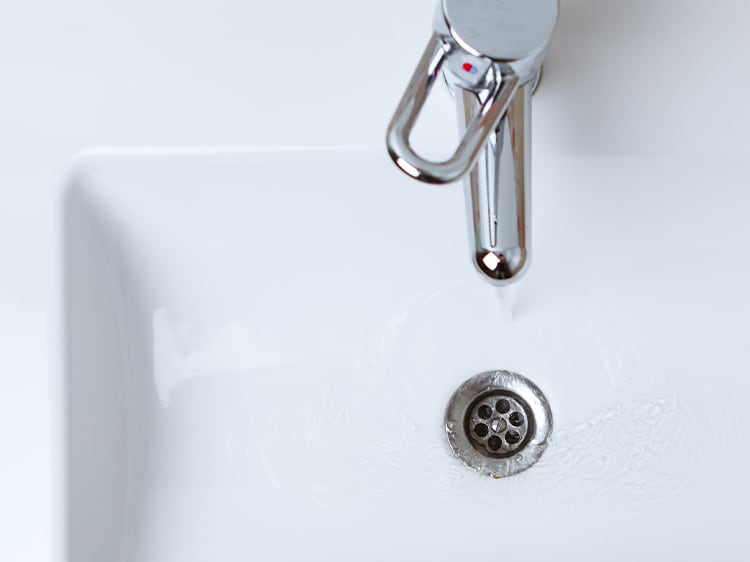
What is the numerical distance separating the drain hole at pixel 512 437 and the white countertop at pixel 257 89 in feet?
0.61

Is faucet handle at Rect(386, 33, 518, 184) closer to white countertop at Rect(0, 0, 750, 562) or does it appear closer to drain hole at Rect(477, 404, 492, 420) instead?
white countertop at Rect(0, 0, 750, 562)

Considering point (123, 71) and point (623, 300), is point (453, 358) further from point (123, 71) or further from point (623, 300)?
point (123, 71)

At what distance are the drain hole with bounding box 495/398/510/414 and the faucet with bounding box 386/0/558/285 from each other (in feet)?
0.45

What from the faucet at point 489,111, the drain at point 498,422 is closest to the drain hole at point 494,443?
the drain at point 498,422

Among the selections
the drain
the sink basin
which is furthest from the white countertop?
the drain

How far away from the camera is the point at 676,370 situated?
0.56m

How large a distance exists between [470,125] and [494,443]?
0.25 meters

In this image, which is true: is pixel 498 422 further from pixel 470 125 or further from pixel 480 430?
pixel 470 125

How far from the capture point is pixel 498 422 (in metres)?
0.60

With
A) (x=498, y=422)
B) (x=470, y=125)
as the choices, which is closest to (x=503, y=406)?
(x=498, y=422)

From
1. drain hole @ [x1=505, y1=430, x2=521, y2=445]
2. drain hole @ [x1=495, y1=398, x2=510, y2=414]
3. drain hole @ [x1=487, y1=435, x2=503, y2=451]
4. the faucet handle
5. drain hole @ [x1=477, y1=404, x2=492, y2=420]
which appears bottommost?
drain hole @ [x1=487, y1=435, x2=503, y2=451]

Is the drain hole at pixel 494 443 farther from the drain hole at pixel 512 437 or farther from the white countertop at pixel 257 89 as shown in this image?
the white countertop at pixel 257 89

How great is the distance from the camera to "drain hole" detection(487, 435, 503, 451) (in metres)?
0.59

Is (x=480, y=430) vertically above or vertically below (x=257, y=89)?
below
